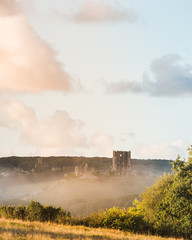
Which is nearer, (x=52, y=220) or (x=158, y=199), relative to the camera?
(x=52, y=220)

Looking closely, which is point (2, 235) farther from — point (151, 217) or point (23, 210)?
point (151, 217)

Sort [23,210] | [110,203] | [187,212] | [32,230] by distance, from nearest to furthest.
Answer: [32,230]
[187,212]
[23,210]
[110,203]

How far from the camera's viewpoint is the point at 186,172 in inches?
1998

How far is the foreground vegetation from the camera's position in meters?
49.3

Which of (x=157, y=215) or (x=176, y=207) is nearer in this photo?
(x=176, y=207)

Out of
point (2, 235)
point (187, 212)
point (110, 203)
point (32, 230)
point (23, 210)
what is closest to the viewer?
point (2, 235)

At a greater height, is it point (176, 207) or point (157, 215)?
point (176, 207)

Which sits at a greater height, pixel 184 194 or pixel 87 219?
pixel 184 194

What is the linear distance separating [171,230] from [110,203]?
448 ft

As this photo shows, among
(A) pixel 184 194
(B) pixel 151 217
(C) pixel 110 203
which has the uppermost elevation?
(A) pixel 184 194

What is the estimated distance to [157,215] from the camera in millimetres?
51594

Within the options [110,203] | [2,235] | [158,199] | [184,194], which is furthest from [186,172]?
[110,203]

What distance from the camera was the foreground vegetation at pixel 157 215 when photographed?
49.3 meters

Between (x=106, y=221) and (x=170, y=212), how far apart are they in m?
9.12
